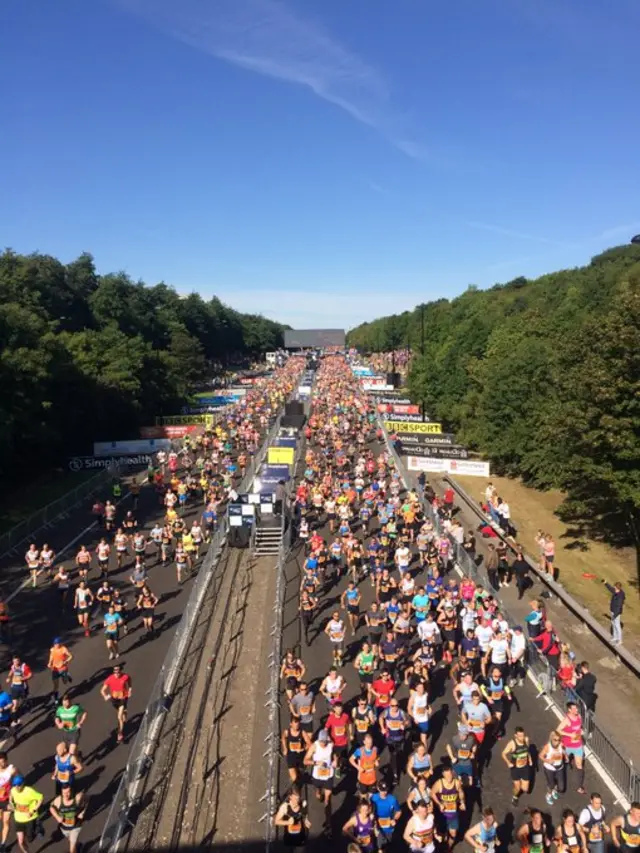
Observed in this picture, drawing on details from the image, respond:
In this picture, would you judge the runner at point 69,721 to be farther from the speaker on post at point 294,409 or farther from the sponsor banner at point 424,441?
the speaker on post at point 294,409

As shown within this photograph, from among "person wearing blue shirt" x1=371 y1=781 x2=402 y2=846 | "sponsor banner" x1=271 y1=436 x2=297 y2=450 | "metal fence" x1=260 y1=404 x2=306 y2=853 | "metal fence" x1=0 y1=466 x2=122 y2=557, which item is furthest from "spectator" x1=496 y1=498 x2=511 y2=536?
"metal fence" x1=0 y1=466 x2=122 y2=557

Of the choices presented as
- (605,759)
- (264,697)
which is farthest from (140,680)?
(605,759)

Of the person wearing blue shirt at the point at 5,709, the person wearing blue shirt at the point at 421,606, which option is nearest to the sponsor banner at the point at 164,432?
the person wearing blue shirt at the point at 421,606

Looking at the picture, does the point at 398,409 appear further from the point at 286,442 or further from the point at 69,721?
the point at 69,721

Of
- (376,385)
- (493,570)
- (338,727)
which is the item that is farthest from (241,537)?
(376,385)

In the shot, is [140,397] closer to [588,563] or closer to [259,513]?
[259,513]
